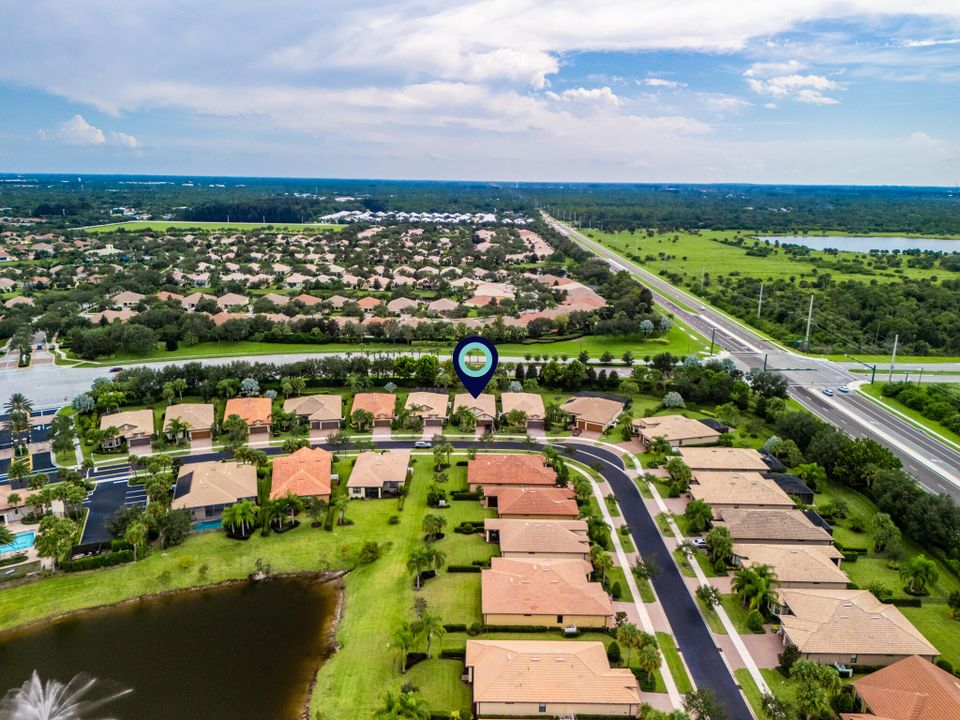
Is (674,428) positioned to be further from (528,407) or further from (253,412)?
(253,412)

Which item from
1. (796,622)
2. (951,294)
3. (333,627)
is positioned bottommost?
(333,627)

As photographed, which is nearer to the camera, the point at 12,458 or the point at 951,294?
the point at 12,458

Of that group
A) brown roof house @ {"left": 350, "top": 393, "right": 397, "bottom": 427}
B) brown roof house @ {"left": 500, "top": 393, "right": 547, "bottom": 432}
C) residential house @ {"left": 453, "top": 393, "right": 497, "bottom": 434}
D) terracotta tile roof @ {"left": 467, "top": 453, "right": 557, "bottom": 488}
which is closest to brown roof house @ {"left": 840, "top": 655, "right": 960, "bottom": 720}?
terracotta tile roof @ {"left": 467, "top": 453, "right": 557, "bottom": 488}

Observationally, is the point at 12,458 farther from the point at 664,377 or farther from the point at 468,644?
the point at 664,377

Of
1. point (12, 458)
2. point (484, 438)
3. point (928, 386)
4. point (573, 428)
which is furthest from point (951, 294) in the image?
point (12, 458)

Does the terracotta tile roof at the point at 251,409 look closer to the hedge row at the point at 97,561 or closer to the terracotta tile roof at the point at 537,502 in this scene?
the hedge row at the point at 97,561

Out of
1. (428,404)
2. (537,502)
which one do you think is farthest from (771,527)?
(428,404)
